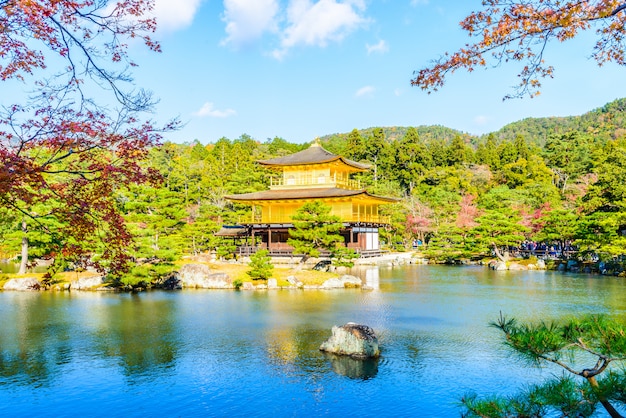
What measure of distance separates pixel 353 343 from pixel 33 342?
7400 millimetres

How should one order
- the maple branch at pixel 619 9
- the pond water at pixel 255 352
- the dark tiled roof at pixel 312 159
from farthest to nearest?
the dark tiled roof at pixel 312 159
the pond water at pixel 255 352
the maple branch at pixel 619 9

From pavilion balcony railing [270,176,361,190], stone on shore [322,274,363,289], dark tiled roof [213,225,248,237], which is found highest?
pavilion balcony railing [270,176,361,190]

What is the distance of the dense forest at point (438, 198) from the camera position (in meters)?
23.2

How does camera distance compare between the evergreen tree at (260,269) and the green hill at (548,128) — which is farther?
the green hill at (548,128)

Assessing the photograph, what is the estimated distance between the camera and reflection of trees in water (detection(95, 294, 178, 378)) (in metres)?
9.89

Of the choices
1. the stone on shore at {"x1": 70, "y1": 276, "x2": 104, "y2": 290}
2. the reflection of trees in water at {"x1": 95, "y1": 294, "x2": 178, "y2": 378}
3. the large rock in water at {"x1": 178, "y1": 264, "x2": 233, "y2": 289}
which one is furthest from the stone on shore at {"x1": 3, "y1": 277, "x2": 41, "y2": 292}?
the reflection of trees in water at {"x1": 95, "y1": 294, "x2": 178, "y2": 378}

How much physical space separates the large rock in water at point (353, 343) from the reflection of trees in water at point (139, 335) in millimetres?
3329

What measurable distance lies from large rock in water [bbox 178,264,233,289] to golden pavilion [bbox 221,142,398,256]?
23.0 feet

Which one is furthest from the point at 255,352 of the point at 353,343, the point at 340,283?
the point at 340,283

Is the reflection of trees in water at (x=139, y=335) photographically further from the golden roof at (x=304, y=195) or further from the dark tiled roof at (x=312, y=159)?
the dark tiled roof at (x=312, y=159)

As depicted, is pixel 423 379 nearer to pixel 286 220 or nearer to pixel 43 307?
pixel 43 307

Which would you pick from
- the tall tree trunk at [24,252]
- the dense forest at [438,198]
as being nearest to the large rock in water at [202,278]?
the dense forest at [438,198]

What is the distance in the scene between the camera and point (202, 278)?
20625mm

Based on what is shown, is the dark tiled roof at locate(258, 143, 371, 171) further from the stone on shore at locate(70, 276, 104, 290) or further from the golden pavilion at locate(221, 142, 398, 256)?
the stone on shore at locate(70, 276, 104, 290)
